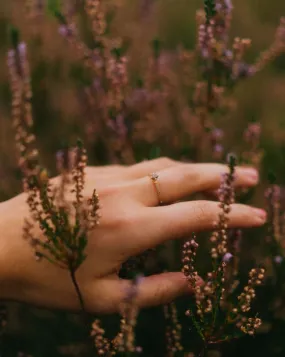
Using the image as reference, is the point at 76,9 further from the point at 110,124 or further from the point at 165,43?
the point at 165,43

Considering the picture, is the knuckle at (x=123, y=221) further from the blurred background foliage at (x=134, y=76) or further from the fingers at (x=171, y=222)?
the blurred background foliage at (x=134, y=76)

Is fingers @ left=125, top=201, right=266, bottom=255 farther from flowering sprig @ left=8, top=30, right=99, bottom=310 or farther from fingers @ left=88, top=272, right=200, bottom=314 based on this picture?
flowering sprig @ left=8, top=30, right=99, bottom=310

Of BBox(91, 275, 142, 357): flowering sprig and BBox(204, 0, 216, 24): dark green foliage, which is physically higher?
BBox(204, 0, 216, 24): dark green foliage

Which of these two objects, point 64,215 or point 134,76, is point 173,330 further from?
point 134,76

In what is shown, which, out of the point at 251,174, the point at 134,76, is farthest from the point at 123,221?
the point at 134,76

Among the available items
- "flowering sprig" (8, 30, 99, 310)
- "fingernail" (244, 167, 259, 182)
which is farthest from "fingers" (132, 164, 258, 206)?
"flowering sprig" (8, 30, 99, 310)

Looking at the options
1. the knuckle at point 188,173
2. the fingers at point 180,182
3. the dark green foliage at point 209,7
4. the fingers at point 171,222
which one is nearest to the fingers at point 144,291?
the fingers at point 171,222
